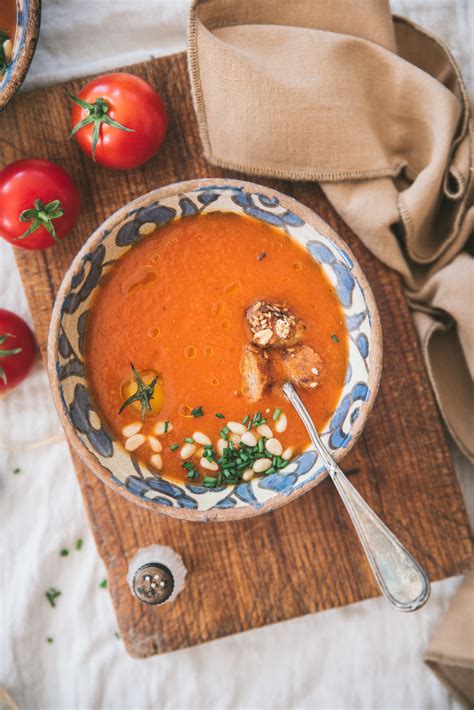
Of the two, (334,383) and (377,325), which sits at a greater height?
(377,325)

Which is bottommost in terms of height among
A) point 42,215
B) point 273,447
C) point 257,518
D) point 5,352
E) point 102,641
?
point 102,641

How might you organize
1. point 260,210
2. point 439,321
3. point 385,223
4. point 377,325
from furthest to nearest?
point 439,321, point 385,223, point 260,210, point 377,325

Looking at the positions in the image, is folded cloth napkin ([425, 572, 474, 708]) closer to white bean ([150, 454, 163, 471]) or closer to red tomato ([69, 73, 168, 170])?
white bean ([150, 454, 163, 471])

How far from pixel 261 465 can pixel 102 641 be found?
1.11m

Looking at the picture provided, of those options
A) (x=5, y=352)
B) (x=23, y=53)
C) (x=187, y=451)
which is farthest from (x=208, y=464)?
(x=23, y=53)

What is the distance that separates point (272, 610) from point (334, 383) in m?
0.77

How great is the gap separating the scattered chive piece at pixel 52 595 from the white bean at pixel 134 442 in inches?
36.0

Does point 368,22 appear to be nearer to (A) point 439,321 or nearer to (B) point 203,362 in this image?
(A) point 439,321

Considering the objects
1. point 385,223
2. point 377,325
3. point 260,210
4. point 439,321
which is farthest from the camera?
point 439,321

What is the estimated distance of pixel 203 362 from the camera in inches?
74.7

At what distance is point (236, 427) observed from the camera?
1909mm

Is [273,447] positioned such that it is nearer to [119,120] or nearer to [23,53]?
[119,120]

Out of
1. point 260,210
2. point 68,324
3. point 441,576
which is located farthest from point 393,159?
point 441,576

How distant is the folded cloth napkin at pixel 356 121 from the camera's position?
1982 mm
